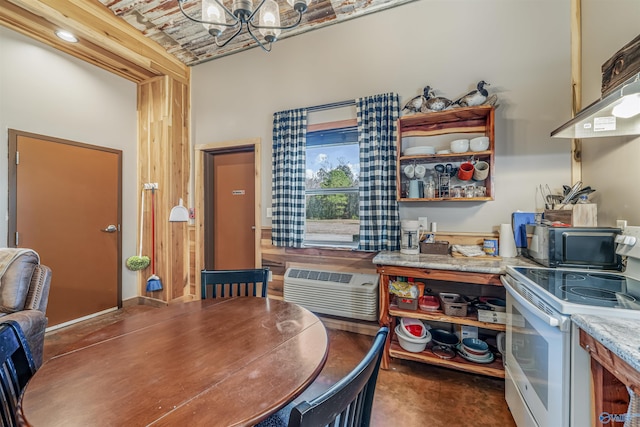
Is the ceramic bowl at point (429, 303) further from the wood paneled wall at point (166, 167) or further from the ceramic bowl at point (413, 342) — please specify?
the wood paneled wall at point (166, 167)

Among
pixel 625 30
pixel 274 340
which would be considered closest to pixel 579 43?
pixel 625 30

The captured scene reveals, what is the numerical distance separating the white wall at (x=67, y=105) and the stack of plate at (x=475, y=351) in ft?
12.6

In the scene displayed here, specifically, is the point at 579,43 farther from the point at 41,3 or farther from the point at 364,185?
the point at 41,3

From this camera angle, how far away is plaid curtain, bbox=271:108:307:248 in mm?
2941

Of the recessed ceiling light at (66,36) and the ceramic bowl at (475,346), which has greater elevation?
the recessed ceiling light at (66,36)

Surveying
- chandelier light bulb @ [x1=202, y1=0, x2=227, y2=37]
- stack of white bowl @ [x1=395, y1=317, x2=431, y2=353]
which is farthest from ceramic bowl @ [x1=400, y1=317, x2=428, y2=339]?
chandelier light bulb @ [x1=202, y1=0, x2=227, y2=37]

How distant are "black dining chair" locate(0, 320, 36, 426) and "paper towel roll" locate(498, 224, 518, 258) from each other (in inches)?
106

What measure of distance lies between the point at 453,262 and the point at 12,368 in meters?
2.25

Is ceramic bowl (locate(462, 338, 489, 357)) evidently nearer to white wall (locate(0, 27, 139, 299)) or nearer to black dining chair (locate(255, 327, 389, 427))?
black dining chair (locate(255, 327, 389, 427))

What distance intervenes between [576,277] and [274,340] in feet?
5.35

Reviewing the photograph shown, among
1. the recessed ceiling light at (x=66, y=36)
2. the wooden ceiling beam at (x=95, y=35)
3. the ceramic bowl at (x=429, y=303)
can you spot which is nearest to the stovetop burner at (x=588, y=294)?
the ceramic bowl at (x=429, y=303)

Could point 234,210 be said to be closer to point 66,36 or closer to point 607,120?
point 66,36

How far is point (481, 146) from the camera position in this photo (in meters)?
2.18

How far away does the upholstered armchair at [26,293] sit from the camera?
1685 mm
